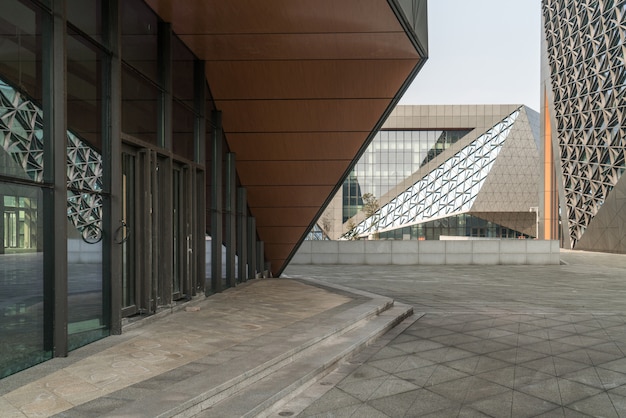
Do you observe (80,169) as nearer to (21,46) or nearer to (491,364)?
(21,46)

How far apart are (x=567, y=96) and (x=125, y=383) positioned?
4688 cm

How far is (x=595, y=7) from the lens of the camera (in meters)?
41.8

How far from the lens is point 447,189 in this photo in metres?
70.7

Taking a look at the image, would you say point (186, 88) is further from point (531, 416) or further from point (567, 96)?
point (567, 96)

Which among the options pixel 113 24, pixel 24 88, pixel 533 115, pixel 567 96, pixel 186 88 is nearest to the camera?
pixel 24 88

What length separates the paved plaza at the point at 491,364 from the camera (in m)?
5.41

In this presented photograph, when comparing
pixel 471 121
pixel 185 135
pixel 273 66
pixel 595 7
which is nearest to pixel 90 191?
pixel 185 135

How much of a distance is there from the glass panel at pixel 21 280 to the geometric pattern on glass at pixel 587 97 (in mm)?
39287

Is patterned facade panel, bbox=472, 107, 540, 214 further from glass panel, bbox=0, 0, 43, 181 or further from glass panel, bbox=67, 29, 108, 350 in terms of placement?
glass panel, bbox=0, 0, 43, 181

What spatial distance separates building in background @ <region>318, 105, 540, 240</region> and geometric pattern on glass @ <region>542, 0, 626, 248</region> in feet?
65.1

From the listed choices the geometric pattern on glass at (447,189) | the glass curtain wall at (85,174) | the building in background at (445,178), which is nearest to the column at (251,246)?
the glass curtain wall at (85,174)

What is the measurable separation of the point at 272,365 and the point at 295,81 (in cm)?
650

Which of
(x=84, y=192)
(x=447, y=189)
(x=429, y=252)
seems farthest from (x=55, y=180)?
(x=447, y=189)

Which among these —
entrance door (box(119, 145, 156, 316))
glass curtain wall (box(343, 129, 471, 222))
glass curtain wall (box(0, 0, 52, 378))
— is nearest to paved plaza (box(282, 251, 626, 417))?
glass curtain wall (box(0, 0, 52, 378))
